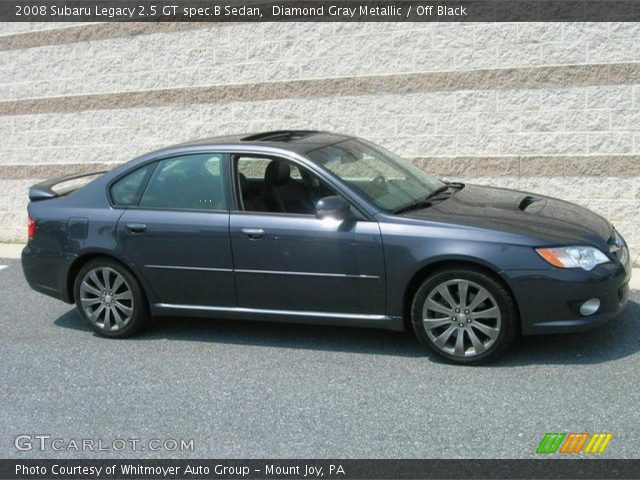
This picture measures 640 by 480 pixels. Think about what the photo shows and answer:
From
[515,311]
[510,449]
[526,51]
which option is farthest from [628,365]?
[526,51]

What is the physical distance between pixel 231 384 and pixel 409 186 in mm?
2047

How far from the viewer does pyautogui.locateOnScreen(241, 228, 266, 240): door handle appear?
605cm

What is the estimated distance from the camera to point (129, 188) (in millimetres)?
6676

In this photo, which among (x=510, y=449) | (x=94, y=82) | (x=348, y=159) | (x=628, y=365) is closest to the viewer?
(x=510, y=449)

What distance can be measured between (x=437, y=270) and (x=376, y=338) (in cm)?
94

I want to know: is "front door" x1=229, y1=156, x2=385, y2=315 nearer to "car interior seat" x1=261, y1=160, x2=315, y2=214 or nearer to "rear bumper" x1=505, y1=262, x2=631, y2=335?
"car interior seat" x1=261, y1=160, x2=315, y2=214

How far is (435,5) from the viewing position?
8719mm

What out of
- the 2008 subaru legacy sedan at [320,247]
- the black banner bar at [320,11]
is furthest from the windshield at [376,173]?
the black banner bar at [320,11]

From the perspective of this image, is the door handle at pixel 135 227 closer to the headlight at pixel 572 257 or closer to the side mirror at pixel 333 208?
the side mirror at pixel 333 208

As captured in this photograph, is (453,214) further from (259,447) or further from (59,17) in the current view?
(59,17)

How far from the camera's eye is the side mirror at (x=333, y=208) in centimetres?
577

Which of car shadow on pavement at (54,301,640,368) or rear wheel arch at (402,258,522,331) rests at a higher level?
rear wheel arch at (402,258,522,331)

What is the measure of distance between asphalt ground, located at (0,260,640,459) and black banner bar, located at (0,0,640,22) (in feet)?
10.1

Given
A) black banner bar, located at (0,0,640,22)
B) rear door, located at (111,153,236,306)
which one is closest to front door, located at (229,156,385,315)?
rear door, located at (111,153,236,306)
